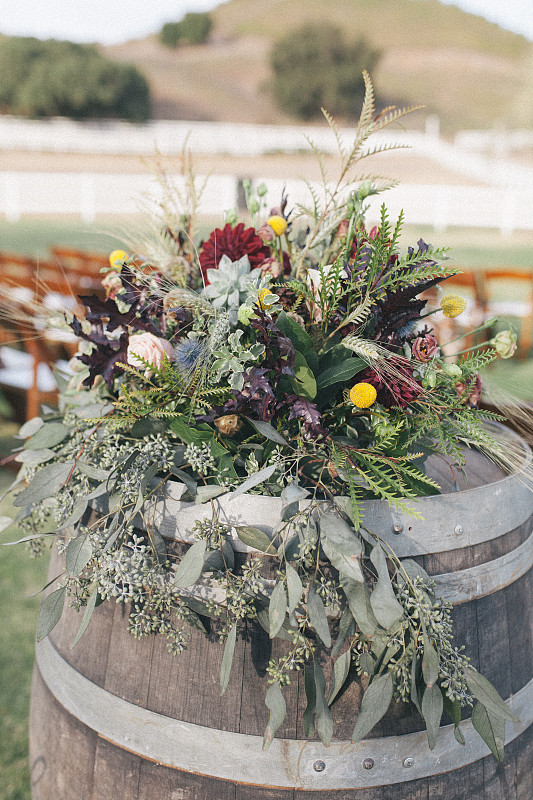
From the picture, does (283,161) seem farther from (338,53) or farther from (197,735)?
(338,53)

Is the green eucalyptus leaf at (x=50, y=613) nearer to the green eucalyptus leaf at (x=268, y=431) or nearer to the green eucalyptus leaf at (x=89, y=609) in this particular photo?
the green eucalyptus leaf at (x=89, y=609)

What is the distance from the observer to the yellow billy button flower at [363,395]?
0.96 metres

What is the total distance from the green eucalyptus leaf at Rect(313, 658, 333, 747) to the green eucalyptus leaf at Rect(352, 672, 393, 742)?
4 centimetres

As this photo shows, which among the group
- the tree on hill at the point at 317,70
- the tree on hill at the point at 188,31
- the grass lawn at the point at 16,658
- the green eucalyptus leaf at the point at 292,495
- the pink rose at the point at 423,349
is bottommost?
the grass lawn at the point at 16,658

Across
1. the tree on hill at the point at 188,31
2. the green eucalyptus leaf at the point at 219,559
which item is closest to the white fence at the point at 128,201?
the green eucalyptus leaf at the point at 219,559

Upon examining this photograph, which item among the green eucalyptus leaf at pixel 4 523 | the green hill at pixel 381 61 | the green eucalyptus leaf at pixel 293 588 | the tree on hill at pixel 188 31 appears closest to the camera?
the green eucalyptus leaf at pixel 293 588

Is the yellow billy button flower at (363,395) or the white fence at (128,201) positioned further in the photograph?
the white fence at (128,201)

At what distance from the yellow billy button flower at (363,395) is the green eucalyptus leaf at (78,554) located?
0.46 meters

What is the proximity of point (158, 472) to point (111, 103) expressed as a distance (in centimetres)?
3911

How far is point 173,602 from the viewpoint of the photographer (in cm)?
99

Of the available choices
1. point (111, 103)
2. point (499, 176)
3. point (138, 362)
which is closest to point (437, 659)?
point (138, 362)

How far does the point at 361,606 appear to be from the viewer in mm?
906

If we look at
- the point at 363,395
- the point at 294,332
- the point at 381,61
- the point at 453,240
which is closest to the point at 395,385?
A: the point at 363,395

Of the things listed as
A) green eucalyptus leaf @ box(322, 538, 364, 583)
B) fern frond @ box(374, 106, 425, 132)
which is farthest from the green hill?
green eucalyptus leaf @ box(322, 538, 364, 583)
